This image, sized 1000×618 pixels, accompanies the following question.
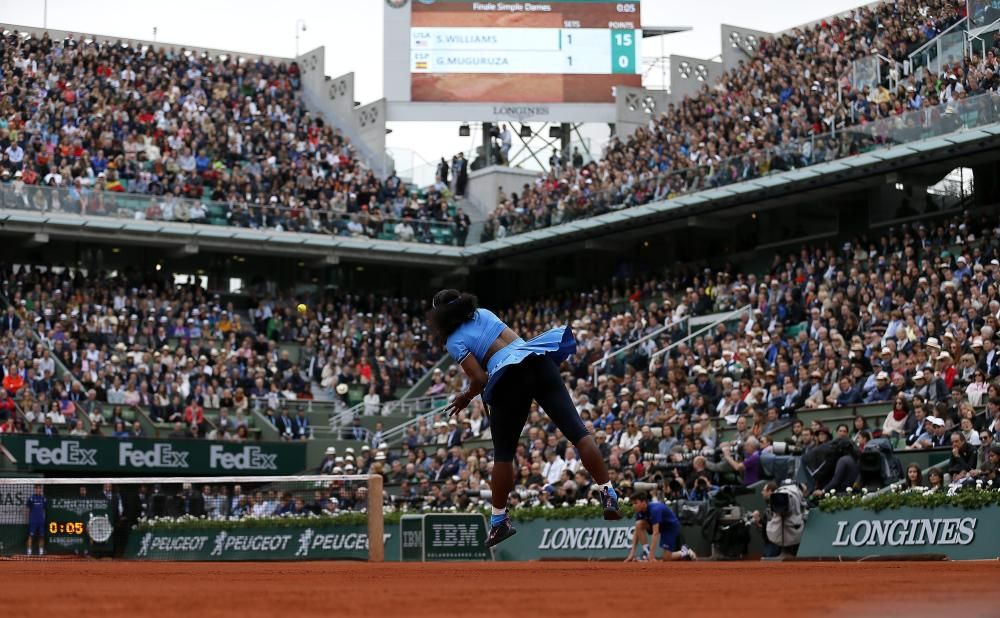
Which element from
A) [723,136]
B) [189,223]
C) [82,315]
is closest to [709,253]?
[723,136]

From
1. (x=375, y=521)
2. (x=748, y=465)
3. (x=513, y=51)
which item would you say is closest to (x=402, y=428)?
(x=513, y=51)

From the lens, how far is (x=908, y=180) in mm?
32438

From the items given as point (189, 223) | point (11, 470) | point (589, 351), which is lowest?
point (11, 470)

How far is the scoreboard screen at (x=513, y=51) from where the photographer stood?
149 feet

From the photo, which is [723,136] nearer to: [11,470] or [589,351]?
[589,351]

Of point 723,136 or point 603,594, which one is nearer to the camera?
point 603,594

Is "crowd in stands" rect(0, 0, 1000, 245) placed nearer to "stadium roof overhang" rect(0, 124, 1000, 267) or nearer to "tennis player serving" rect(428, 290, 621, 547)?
"stadium roof overhang" rect(0, 124, 1000, 267)

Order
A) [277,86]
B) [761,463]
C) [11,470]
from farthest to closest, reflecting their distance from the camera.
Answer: [277,86] → [11,470] → [761,463]

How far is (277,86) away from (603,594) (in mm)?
42208

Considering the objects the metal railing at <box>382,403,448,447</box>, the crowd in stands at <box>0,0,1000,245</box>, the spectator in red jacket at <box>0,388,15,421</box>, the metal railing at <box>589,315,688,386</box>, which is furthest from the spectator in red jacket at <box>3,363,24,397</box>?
the metal railing at <box>589,315,688,386</box>

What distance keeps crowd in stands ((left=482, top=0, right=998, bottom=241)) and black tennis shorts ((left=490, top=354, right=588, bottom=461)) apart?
64.8 feet

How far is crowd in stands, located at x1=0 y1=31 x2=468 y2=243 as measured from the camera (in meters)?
38.9

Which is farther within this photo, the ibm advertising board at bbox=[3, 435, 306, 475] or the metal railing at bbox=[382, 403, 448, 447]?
the metal railing at bbox=[382, 403, 448, 447]

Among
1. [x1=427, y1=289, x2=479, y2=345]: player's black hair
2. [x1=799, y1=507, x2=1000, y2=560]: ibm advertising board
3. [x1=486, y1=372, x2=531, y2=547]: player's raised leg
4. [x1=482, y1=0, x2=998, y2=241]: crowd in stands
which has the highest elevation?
[x1=482, y1=0, x2=998, y2=241]: crowd in stands
